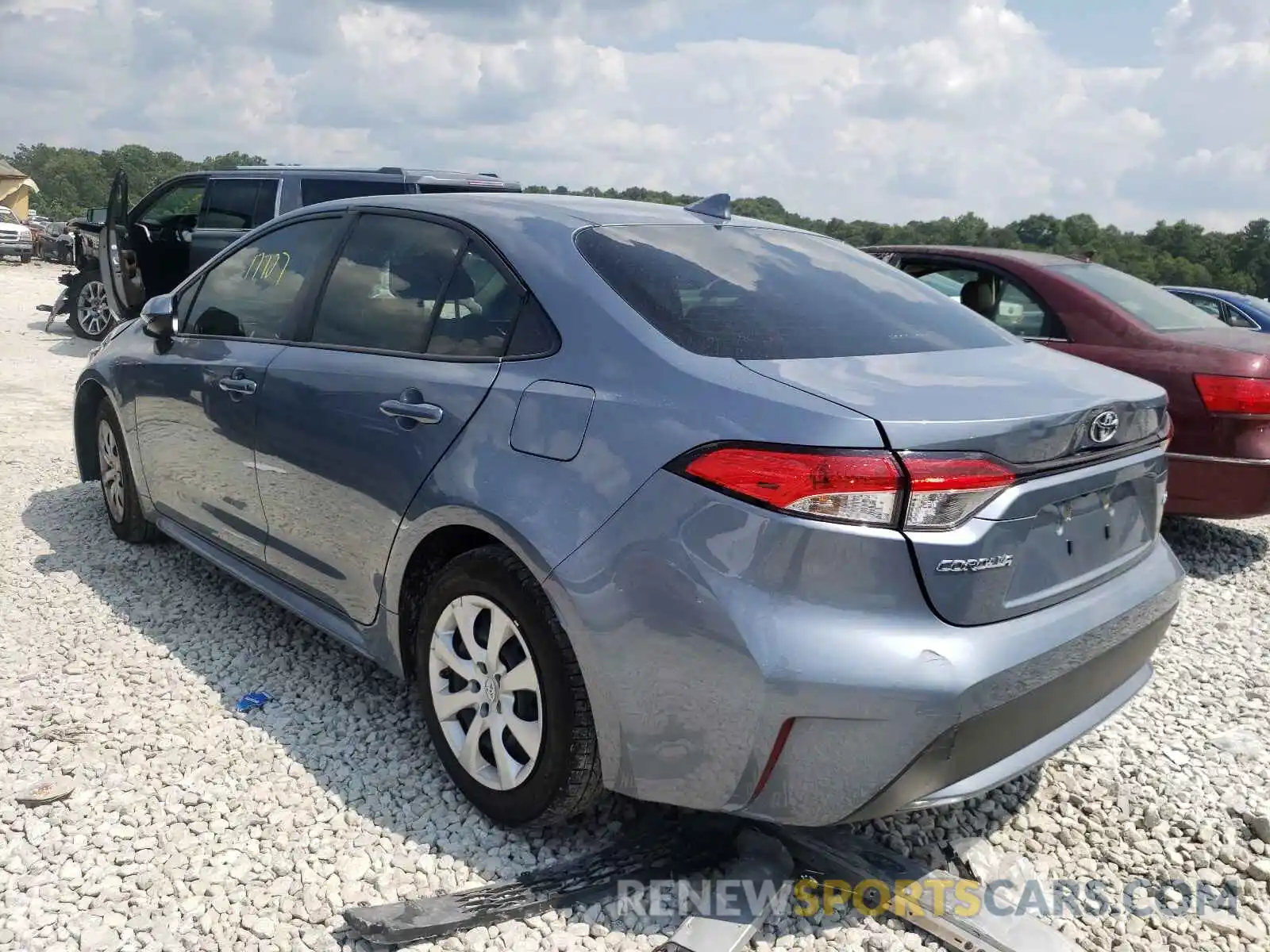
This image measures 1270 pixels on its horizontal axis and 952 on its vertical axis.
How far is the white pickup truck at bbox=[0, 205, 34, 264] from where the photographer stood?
29.3 meters

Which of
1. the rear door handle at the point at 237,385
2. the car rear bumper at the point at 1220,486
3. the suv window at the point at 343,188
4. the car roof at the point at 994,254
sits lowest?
the car rear bumper at the point at 1220,486

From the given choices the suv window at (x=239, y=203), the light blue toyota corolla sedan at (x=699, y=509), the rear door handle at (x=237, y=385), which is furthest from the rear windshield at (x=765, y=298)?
the suv window at (x=239, y=203)

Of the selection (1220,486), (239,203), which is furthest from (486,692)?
(239,203)

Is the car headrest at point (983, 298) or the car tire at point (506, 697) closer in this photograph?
the car tire at point (506, 697)

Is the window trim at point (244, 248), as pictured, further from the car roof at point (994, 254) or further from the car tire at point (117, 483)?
the car roof at point (994, 254)

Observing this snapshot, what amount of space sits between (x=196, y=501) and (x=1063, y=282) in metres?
4.60

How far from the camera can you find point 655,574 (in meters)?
2.22

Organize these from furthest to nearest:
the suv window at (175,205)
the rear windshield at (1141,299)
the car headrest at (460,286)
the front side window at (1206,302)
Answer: the front side window at (1206,302) → the suv window at (175,205) → the rear windshield at (1141,299) → the car headrest at (460,286)

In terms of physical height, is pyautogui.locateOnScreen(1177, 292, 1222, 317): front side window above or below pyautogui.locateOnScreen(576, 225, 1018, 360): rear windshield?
below

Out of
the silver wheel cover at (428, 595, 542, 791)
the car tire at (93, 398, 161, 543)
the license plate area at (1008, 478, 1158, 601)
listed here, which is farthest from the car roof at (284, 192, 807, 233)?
the car tire at (93, 398, 161, 543)

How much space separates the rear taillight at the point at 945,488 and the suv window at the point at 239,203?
8.56 meters

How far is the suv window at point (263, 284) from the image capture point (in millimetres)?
3621

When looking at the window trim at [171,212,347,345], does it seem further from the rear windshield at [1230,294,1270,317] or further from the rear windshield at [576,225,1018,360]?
the rear windshield at [1230,294,1270,317]

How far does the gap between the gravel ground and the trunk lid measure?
33.9 inches
